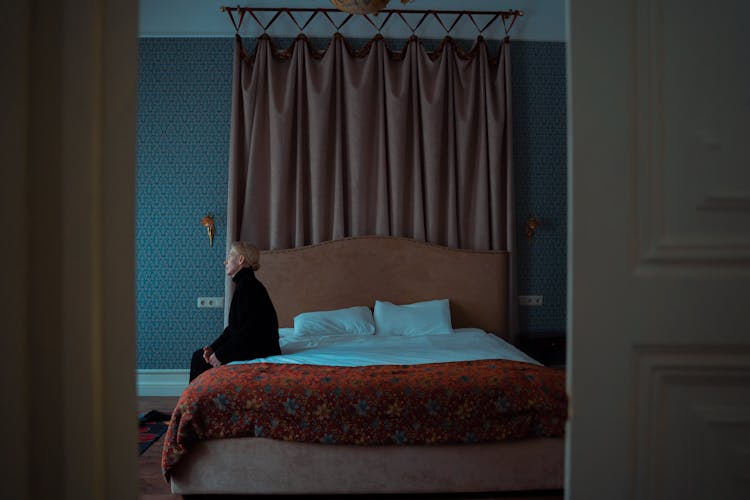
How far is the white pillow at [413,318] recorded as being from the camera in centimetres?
393

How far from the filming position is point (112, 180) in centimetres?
77

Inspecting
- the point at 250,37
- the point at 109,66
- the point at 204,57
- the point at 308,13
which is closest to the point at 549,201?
the point at 308,13

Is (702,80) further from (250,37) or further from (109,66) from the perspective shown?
(250,37)

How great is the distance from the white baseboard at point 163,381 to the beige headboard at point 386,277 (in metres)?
1.20

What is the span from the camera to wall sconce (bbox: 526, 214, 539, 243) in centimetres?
448

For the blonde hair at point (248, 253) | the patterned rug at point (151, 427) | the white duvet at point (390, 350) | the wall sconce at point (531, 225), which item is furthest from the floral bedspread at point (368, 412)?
the wall sconce at point (531, 225)

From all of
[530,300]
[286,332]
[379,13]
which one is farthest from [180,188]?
[530,300]

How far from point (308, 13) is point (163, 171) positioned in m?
2.02

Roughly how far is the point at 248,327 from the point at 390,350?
0.94 m

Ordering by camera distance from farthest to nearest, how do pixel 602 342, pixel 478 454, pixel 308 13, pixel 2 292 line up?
pixel 308 13 → pixel 478 454 → pixel 602 342 → pixel 2 292

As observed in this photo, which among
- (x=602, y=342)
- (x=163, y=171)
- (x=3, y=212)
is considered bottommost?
(x=602, y=342)

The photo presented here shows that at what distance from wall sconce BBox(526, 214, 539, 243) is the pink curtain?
228 mm

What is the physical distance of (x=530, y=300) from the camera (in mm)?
4574

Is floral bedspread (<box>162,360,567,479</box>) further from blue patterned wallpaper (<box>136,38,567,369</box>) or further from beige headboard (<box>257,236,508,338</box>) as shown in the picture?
blue patterned wallpaper (<box>136,38,567,369</box>)
